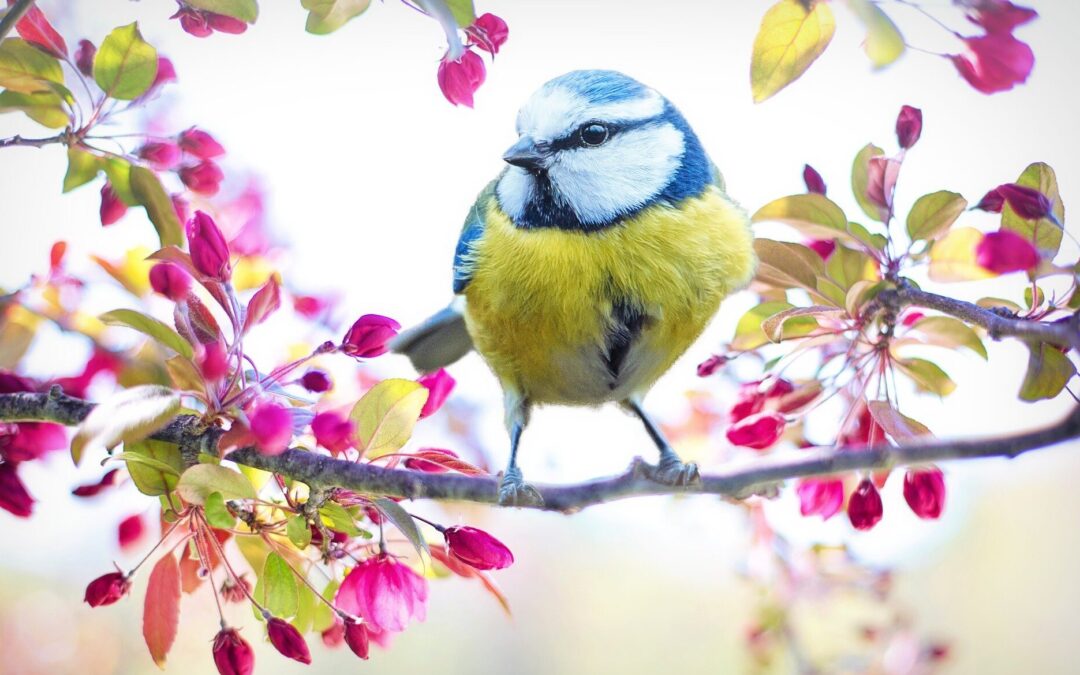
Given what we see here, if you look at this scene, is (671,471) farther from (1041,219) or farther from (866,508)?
(1041,219)

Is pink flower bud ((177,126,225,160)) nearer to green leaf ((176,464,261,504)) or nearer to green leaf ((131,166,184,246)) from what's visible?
green leaf ((131,166,184,246))

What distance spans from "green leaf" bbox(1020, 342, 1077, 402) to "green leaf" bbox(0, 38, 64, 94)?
0.66 m

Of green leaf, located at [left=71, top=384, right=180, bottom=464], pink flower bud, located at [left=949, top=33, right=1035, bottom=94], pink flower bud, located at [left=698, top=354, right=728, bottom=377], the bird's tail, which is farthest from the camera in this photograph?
the bird's tail

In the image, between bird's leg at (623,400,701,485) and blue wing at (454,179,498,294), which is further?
Answer: blue wing at (454,179,498,294)

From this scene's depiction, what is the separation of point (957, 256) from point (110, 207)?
60cm

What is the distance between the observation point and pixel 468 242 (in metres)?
0.88

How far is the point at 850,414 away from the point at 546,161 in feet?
1.02

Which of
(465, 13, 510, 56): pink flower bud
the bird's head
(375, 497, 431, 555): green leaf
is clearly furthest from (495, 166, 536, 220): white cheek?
(375, 497, 431, 555): green leaf

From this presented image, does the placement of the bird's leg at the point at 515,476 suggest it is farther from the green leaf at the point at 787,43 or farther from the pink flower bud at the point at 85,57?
the pink flower bud at the point at 85,57

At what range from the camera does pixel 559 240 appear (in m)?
0.82

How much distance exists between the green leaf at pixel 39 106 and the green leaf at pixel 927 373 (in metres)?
0.61

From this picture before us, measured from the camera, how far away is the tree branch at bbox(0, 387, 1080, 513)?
1.65 feet

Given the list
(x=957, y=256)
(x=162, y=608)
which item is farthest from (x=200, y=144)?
(x=957, y=256)

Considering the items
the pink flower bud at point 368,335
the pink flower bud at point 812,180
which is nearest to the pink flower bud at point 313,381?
the pink flower bud at point 368,335
